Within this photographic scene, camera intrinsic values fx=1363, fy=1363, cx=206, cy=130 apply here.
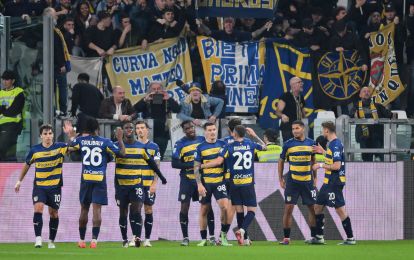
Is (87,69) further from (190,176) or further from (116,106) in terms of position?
(190,176)

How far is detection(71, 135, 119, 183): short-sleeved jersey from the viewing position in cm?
2159

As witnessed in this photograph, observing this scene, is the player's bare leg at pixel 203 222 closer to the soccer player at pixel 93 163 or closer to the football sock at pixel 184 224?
the football sock at pixel 184 224

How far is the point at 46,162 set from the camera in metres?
21.7

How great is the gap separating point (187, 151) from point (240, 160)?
3.42 feet

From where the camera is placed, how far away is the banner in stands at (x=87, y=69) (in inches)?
1068

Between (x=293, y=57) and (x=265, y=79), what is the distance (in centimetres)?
78

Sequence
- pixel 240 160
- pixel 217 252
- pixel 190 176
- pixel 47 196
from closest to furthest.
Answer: pixel 217 252 < pixel 47 196 < pixel 240 160 < pixel 190 176

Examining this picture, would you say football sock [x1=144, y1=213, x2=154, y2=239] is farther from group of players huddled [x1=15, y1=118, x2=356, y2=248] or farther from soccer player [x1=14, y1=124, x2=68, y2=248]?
soccer player [x1=14, y1=124, x2=68, y2=248]

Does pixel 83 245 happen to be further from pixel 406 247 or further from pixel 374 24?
pixel 374 24

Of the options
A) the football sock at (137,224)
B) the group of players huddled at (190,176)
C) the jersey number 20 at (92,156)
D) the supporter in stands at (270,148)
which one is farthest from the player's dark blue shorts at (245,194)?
the jersey number 20 at (92,156)

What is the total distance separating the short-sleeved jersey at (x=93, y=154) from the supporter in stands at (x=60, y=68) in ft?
12.4

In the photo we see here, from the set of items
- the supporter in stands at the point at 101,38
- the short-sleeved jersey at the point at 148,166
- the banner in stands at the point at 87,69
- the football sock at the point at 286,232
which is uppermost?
the supporter in stands at the point at 101,38

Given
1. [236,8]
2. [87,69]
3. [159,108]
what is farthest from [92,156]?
[236,8]

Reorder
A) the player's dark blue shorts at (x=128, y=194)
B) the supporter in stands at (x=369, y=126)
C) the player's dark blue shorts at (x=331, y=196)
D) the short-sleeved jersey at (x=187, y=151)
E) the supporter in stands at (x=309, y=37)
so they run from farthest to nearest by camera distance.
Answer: the supporter in stands at (x=309, y=37), the supporter in stands at (x=369, y=126), the short-sleeved jersey at (x=187, y=151), the player's dark blue shorts at (x=331, y=196), the player's dark blue shorts at (x=128, y=194)
